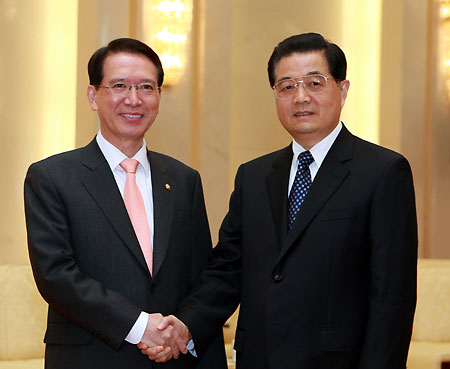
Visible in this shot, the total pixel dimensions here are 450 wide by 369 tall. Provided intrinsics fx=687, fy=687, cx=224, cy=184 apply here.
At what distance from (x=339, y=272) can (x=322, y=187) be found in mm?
335

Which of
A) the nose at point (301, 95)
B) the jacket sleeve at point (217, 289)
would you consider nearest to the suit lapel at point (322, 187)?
the nose at point (301, 95)

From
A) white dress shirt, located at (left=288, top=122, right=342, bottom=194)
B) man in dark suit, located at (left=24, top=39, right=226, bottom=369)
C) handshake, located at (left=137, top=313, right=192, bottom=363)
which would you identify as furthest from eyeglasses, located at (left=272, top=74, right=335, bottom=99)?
handshake, located at (left=137, top=313, right=192, bottom=363)

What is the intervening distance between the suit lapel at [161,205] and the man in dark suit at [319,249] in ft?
0.85

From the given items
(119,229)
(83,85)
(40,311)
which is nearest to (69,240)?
(119,229)

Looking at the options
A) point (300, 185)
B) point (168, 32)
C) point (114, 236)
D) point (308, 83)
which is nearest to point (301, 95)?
point (308, 83)

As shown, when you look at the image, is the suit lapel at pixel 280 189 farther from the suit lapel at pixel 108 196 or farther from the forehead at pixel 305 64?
the suit lapel at pixel 108 196

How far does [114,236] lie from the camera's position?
2729mm

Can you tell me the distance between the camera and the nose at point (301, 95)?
2.71 m

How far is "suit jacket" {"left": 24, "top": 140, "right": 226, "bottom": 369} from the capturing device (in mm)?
2592

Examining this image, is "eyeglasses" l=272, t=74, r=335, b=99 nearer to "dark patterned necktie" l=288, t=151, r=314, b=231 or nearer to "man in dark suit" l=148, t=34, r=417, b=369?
"man in dark suit" l=148, t=34, r=417, b=369

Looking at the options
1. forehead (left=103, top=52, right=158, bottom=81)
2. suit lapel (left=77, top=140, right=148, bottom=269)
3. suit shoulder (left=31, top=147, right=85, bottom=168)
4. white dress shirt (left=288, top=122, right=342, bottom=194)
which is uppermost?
forehead (left=103, top=52, right=158, bottom=81)

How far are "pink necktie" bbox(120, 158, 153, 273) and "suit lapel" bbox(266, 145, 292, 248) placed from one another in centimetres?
52

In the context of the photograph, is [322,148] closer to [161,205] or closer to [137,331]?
[161,205]

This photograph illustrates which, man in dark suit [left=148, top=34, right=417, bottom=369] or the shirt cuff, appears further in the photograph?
the shirt cuff
